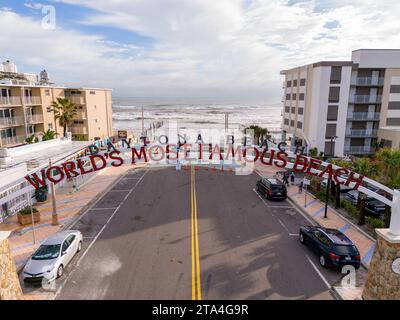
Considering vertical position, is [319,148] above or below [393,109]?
below

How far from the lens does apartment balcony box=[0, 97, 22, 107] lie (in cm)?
3384

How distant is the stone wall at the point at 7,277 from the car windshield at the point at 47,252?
257 centimetres

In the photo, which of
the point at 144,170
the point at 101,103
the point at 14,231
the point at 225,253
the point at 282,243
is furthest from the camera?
Answer: the point at 101,103

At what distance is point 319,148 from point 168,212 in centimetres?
2815

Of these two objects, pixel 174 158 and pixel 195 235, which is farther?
pixel 174 158

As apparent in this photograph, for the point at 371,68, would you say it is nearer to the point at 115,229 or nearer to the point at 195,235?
the point at 195,235

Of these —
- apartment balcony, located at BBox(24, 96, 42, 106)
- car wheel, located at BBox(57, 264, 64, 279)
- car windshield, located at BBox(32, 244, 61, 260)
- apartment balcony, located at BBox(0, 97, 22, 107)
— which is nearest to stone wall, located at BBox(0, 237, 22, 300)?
car wheel, located at BBox(57, 264, 64, 279)

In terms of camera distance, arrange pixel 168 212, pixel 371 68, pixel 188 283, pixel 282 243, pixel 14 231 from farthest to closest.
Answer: pixel 371 68 → pixel 168 212 → pixel 14 231 → pixel 282 243 → pixel 188 283

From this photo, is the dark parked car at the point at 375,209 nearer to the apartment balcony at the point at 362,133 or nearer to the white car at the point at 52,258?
the white car at the point at 52,258

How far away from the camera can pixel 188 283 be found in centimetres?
1341

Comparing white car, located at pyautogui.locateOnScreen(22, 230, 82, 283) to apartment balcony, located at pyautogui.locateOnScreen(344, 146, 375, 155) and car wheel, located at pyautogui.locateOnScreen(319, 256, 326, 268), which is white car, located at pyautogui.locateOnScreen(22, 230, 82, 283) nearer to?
car wheel, located at pyautogui.locateOnScreen(319, 256, 326, 268)

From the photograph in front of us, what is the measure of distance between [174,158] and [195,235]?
2547 cm

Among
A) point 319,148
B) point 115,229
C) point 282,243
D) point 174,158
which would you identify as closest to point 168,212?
point 115,229
